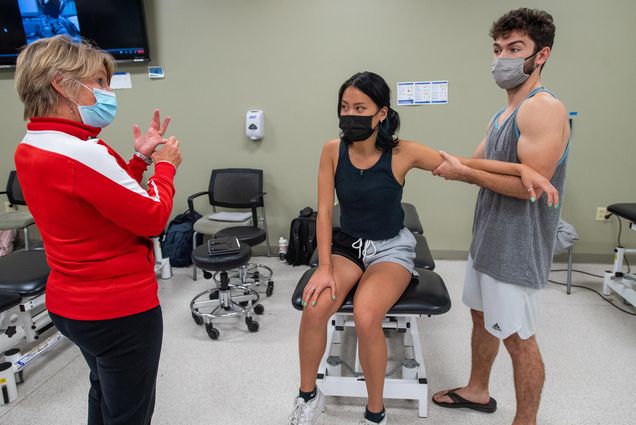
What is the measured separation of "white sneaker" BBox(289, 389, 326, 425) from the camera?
5.13 feet

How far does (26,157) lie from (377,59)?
277cm

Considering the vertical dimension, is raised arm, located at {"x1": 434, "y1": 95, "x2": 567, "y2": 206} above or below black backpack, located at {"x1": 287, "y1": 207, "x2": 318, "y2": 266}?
above

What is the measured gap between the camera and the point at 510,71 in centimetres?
137

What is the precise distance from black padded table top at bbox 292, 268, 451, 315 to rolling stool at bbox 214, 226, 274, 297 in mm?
1231

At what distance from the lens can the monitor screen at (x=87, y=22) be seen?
129 inches

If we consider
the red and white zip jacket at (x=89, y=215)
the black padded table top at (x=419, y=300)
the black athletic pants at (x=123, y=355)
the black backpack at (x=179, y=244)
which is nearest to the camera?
the red and white zip jacket at (x=89, y=215)

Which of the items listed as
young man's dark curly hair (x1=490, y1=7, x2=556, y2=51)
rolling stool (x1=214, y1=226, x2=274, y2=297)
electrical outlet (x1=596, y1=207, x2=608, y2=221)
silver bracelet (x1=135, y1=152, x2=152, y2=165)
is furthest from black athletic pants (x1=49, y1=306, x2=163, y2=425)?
electrical outlet (x1=596, y1=207, x2=608, y2=221)

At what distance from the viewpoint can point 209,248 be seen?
2.46 m

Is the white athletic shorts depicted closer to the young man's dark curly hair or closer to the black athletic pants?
the young man's dark curly hair

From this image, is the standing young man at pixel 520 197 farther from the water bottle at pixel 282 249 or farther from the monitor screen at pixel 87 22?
the monitor screen at pixel 87 22

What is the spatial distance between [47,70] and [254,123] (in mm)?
2495

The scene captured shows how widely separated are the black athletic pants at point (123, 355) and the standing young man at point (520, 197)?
1077 millimetres

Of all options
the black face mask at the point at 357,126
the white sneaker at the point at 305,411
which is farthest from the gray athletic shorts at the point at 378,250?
the white sneaker at the point at 305,411

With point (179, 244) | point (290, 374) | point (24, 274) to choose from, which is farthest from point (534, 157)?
point (179, 244)
